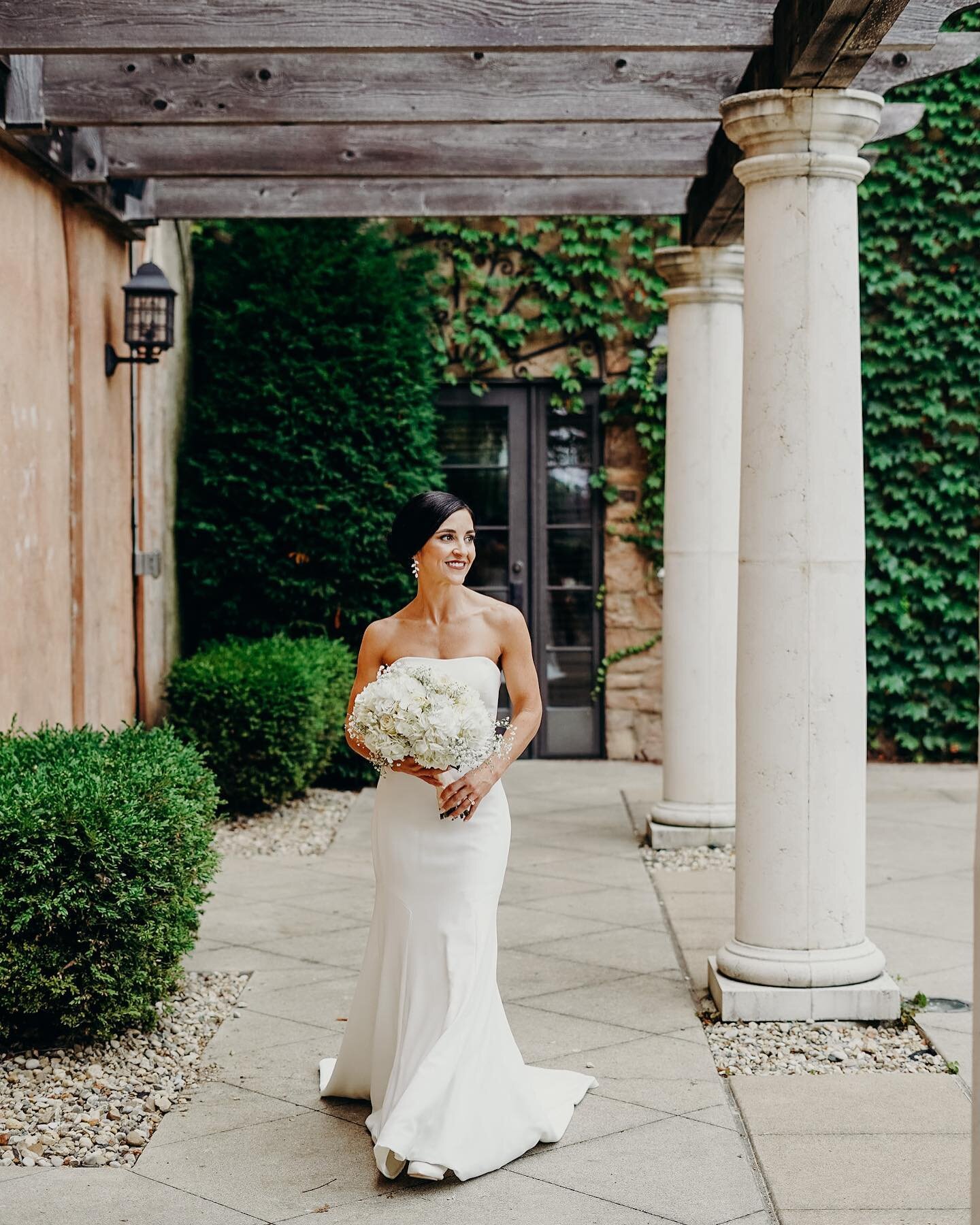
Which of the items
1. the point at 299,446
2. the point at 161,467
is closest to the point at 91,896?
the point at 161,467

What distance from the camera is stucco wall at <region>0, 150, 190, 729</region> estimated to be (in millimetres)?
6293

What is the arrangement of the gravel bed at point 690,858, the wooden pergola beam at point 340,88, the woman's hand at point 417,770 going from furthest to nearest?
the gravel bed at point 690,858 → the wooden pergola beam at point 340,88 → the woman's hand at point 417,770

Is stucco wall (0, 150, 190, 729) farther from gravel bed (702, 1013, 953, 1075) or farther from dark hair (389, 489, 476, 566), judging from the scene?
gravel bed (702, 1013, 953, 1075)

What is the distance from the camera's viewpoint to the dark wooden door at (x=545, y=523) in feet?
35.3

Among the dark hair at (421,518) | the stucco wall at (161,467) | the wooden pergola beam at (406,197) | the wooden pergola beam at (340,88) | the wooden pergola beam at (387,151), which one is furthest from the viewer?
the stucco wall at (161,467)

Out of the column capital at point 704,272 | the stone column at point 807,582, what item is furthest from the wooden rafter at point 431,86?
the stone column at point 807,582

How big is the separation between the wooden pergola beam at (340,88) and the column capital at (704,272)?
1577 mm

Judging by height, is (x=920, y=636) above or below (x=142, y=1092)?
above

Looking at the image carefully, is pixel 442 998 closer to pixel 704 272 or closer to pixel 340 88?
A: pixel 340 88

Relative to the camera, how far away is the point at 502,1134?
3.66 metres

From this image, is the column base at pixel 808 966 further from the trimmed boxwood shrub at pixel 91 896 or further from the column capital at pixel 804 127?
the column capital at pixel 804 127

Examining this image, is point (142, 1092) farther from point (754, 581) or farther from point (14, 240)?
point (14, 240)

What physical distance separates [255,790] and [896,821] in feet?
12.2

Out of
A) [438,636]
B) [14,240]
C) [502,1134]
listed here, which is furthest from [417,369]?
[502,1134]
